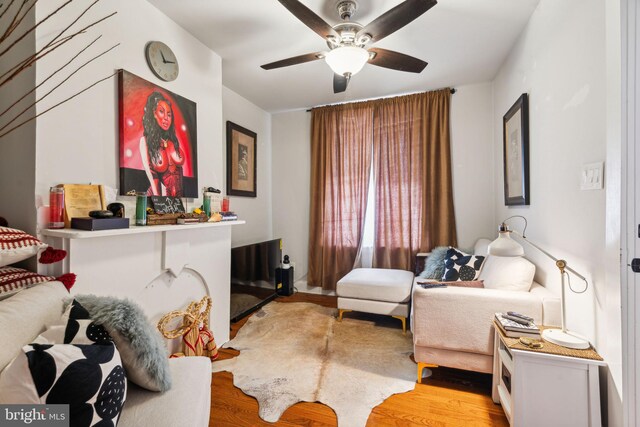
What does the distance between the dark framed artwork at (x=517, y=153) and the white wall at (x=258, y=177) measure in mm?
2771

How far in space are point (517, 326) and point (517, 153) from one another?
1489mm

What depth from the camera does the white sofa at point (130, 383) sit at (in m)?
0.95

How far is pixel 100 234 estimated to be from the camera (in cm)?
140

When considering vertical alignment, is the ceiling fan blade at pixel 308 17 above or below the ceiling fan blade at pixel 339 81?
above

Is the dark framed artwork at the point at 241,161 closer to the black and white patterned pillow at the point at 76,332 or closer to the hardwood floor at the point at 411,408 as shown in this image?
the hardwood floor at the point at 411,408

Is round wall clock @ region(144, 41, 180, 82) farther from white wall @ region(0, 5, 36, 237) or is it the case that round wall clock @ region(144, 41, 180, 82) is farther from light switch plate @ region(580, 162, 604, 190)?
light switch plate @ region(580, 162, 604, 190)

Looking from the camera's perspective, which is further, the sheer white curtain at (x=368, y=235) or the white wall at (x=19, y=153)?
the sheer white curtain at (x=368, y=235)

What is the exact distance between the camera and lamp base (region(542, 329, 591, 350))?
1.35 m

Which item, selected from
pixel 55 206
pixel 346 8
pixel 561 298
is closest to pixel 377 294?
pixel 561 298

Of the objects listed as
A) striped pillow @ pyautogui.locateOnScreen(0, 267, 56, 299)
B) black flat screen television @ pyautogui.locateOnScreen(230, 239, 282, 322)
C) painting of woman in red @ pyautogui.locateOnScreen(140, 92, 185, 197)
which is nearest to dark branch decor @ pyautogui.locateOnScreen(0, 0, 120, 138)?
painting of woman in red @ pyautogui.locateOnScreen(140, 92, 185, 197)

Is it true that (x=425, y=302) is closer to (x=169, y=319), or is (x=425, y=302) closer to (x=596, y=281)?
(x=596, y=281)

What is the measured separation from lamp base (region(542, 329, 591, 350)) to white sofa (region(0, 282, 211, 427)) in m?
1.63

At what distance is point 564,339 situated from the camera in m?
1.39

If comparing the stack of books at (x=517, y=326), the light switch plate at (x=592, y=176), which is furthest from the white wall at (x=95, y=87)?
the light switch plate at (x=592, y=176)
